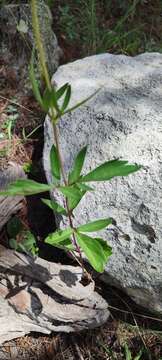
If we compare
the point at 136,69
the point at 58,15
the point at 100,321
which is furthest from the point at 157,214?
the point at 58,15

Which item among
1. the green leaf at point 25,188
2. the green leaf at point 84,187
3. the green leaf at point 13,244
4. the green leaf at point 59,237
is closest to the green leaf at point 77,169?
the green leaf at point 84,187

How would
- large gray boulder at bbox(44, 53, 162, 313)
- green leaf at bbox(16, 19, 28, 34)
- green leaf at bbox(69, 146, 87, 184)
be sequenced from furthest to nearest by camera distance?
green leaf at bbox(16, 19, 28, 34), large gray boulder at bbox(44, 53, 162, 313), green leaf at bbox(69, 146, 87, 184)

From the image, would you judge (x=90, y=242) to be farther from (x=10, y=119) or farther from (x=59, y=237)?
(x=10, y=119)

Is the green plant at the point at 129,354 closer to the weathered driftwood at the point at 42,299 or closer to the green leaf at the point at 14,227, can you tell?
the weathered driftwood at the point at 42,299

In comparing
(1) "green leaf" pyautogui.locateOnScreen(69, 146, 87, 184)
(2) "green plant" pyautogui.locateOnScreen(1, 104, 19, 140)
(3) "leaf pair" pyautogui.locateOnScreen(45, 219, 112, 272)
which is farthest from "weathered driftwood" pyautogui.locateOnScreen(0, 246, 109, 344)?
(2) "green plant" pyautogui.locateOnScreen(1, 104, 19, 140)

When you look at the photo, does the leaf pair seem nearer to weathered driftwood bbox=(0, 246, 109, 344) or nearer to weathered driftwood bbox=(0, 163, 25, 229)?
weathered driftwood bbox=(0, 246, 109, 344)

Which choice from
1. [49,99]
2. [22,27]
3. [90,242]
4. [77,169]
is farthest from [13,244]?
[22,27]

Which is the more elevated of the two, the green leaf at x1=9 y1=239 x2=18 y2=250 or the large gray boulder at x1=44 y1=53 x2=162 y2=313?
the large gray boulder at x1=44 y1=53 x2=162 y2=313
